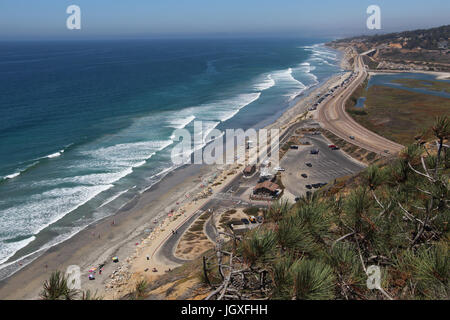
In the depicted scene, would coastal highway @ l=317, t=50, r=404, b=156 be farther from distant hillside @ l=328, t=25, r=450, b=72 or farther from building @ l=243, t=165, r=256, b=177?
distant hillside @ l=328, t=25, r=450, b=72

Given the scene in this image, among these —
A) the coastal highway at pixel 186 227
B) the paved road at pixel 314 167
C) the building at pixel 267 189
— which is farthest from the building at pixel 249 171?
the building at pixel 267 189

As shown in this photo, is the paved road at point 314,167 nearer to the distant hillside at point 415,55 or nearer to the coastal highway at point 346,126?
the coastal highway at point 346,126

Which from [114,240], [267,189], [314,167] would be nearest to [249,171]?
[267,189]

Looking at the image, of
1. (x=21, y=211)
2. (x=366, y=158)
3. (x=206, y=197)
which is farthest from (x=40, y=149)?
(x=366, y=158)
